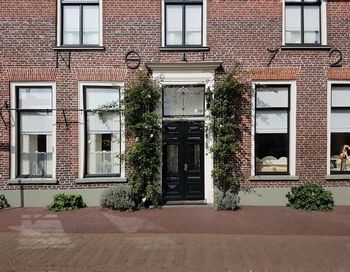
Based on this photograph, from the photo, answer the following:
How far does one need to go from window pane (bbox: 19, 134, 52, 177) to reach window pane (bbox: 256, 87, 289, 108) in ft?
21.6

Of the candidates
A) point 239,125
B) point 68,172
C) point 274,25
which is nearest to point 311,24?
point 274,25

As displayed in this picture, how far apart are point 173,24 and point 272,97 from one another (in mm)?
3830

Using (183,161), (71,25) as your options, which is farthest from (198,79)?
(71,25)

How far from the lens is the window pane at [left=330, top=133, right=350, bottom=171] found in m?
12.4

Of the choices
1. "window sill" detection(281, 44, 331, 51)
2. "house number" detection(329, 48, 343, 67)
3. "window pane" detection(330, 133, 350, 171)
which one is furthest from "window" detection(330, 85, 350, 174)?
"window sill" detection(281, 44, 331, 51)

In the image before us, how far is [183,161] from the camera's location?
12289 millimetres

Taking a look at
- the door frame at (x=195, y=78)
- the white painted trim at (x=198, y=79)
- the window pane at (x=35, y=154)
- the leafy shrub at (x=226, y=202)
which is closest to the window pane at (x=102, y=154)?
the window pane at (x=35, y=154)

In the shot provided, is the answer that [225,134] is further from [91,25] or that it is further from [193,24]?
[91,25]

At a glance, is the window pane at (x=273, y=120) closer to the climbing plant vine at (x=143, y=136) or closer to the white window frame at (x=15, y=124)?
the climbing plant vine at (x=143, y=136)

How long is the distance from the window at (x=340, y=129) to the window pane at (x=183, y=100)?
4139 millimetres

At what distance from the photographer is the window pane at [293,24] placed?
12320 mm

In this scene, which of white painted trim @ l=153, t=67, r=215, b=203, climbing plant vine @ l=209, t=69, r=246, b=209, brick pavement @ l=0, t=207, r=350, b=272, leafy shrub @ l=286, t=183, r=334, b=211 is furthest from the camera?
white painted trim @ l=153, t=67, r=215, b=203

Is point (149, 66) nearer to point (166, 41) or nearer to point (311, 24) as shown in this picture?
point (166, 41)

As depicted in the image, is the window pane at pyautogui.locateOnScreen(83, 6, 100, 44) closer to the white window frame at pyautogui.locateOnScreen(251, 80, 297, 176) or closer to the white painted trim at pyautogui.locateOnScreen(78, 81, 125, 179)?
the white painted trim at pyautogui.locateOnScreen(78, 81, 125, 179)
